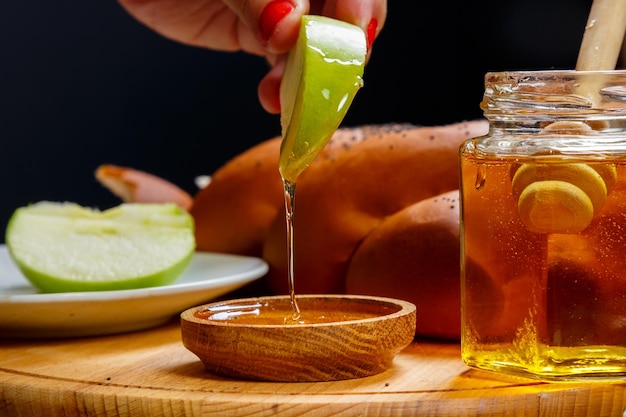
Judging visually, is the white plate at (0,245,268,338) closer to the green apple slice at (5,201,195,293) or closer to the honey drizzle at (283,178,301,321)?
the green apple slice at (5,201,195,293)

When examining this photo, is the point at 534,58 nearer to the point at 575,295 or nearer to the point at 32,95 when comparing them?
the point at 32,95

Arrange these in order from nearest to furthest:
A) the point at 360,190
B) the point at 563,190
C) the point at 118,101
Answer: the point at 563,190 → the point at 360,190 → the point at 118,101

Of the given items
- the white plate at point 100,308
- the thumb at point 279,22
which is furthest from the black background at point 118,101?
the thumb at point 279,22

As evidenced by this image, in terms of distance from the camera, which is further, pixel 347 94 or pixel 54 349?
pixel 54 349

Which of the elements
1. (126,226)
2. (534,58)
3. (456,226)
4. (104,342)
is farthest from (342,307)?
(534,58)

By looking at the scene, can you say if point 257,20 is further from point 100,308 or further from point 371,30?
point 100,308

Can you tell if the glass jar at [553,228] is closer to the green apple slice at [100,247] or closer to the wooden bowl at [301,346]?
the wooden bowl at [301,346]

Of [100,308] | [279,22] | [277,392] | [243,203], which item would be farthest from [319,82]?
[243,203]
